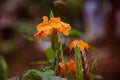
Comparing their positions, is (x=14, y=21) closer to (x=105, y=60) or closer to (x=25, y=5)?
(x=25, y=5)

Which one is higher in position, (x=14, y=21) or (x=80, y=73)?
(x=14, y=21)

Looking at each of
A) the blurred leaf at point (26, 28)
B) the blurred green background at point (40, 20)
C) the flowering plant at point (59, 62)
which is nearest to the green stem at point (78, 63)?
the flowering plant at point (59, 62)

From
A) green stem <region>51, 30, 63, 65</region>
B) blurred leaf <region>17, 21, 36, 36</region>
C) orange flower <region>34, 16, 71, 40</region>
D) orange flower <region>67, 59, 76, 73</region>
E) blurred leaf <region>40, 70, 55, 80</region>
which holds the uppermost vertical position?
blurred leaf <region>17, 21, 36, 36</region>

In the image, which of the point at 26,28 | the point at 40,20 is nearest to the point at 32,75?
the point at 26,28

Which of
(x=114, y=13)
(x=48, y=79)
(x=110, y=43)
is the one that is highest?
(x=114, y=13)

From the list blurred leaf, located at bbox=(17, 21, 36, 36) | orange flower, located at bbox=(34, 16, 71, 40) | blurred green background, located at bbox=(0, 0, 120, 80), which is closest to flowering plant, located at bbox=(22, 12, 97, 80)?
orange flower, located at bbox=(34, 16, 71, 40)

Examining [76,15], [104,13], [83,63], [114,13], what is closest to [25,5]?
[76,15]

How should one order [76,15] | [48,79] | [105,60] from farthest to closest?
[76,15], [105,60], [48,79]

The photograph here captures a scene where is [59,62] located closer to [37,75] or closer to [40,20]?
[37,75]

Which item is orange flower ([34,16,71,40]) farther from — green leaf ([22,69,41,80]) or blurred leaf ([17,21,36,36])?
blurred leaf ([17,21,36,36])
